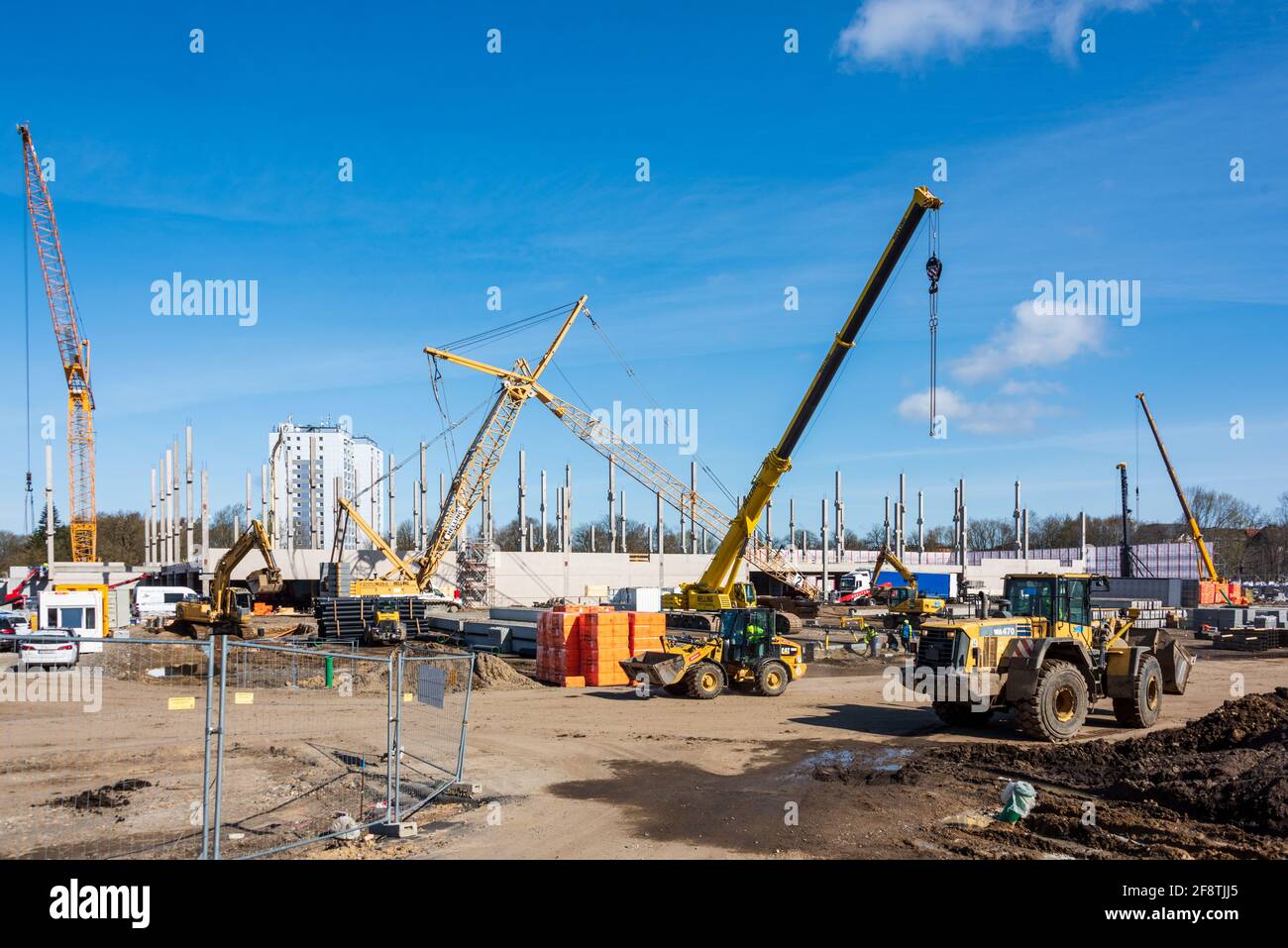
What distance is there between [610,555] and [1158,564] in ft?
169

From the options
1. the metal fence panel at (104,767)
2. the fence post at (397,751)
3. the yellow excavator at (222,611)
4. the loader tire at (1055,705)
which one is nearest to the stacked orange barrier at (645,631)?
the metal fence panel at (104,767)

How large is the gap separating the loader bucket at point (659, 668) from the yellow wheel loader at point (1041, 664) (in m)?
5.46

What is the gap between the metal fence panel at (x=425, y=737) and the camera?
430 inches

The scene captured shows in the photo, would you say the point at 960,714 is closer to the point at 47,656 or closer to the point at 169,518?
the point at 47,656

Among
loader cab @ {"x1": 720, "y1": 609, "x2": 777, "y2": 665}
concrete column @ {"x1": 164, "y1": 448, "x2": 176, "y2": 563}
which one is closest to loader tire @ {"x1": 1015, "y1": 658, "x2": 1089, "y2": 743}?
loader cab @ {"x1": 720, "y1": 609, "x2": 777, "y2": 665}

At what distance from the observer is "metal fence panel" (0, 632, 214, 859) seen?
30.0 feet

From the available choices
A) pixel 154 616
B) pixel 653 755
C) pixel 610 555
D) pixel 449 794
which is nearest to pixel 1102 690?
pixel 653 755

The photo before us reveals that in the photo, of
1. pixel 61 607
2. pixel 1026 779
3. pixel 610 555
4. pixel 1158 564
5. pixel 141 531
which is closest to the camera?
pixel 1026 779

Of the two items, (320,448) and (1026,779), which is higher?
(320,448)

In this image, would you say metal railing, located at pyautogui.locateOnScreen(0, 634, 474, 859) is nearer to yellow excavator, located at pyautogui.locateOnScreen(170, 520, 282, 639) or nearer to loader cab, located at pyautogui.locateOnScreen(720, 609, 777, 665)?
loader cab, located at pyautogui.locateOnScreen(720, 609, 777, 665)

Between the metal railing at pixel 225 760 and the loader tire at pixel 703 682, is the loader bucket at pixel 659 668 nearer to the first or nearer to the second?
the loader tire at pixel 703 682

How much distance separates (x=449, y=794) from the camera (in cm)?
1167

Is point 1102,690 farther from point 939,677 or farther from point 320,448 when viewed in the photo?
point 320,448
